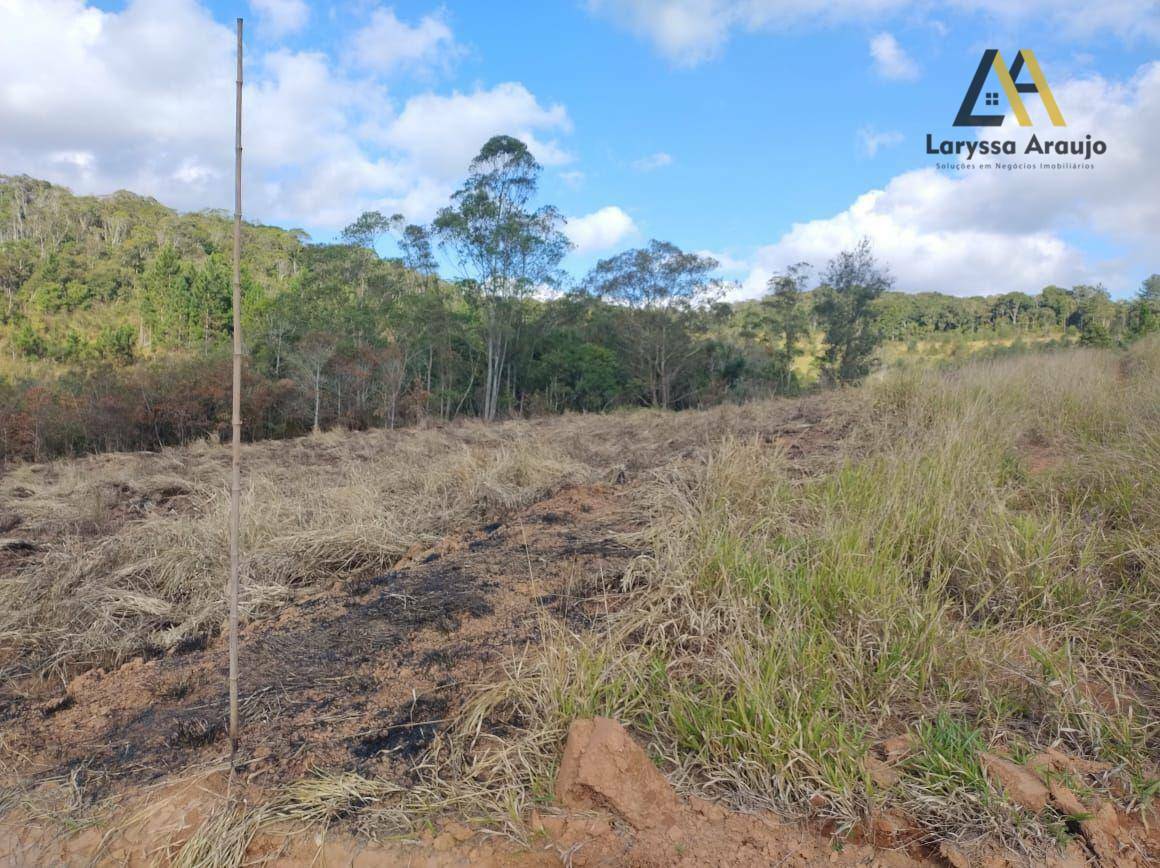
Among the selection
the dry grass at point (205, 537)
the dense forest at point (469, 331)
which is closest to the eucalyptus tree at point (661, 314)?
the dense forest at point (469, 331)

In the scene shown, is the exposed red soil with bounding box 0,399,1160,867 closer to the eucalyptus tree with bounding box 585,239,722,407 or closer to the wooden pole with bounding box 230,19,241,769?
→ the wooden pole with bounding box 230,19,241,769

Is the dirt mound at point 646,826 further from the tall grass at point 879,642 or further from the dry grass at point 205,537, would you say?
the dry grass at point 205,537

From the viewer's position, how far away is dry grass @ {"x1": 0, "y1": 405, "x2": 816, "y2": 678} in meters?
3.26

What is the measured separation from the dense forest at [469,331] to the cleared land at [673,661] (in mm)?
14690

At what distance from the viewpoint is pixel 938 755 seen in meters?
1.74

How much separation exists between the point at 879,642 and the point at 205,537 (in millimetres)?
4010

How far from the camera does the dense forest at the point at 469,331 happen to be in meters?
18.7

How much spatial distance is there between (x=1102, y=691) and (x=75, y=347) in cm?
3479

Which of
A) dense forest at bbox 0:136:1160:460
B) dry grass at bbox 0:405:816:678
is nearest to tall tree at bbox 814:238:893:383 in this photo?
dense forest at bbox 0:136:1160:460

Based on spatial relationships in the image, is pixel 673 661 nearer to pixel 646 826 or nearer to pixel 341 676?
pixel 646 826

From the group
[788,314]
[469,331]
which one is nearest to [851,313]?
[788,314]

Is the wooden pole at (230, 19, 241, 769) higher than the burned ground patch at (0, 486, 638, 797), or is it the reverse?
the wooden pole at (230, 19, 241, 769)

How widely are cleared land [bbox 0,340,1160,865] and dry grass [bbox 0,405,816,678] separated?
0.03 meters

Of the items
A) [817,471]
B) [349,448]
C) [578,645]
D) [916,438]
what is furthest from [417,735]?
[349,448]
